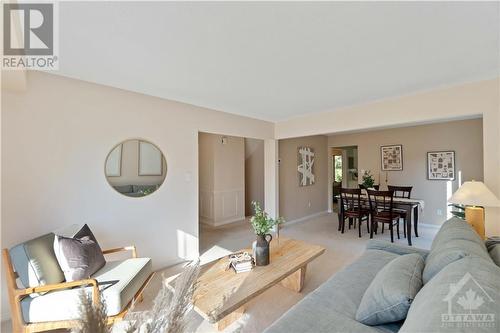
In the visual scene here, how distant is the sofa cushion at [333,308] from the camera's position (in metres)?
1.16

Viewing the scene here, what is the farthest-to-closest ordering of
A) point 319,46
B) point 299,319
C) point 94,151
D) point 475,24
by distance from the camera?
point 94,151 < point 319,46 < point 475,24 < point 299,319

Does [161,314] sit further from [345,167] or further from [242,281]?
[345,167]

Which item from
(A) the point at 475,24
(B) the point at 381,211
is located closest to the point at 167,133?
(A) the point at 475,24

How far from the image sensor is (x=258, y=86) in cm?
255

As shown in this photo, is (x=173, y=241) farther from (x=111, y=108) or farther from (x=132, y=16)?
(x=132, y=16)

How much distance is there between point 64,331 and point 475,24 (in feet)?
12.9

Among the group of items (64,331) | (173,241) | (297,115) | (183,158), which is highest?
(297,115)

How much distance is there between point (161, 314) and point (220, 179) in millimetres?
4576

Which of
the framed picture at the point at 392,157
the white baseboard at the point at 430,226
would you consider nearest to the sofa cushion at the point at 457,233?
the white baseboard at the point at 430,226

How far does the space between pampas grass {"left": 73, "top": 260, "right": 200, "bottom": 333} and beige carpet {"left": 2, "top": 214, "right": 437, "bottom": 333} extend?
1.51 ft

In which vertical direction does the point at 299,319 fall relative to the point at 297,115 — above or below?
below

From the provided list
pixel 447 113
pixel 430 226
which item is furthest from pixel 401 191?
pixel 447 113

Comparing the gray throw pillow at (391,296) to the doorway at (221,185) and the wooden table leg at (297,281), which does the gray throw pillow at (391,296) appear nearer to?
the wooden table leg at (297,281)

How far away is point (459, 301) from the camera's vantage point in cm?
82
